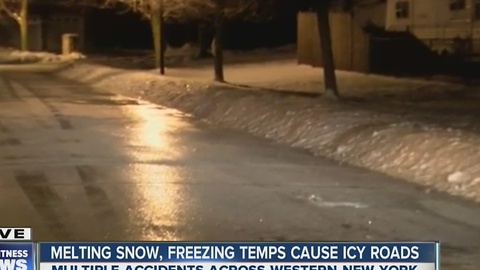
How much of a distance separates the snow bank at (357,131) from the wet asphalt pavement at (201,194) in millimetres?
497

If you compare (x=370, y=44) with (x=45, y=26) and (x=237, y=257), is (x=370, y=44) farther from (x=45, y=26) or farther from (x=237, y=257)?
(x=45, y=26)

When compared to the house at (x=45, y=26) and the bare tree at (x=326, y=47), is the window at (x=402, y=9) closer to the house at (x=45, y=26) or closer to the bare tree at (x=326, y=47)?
the bare tree at (x=326, y=47)

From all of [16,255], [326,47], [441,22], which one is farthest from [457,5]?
[16,255]

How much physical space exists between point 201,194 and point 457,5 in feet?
84.5

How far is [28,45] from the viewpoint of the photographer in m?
61.2

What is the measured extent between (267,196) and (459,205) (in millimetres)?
2125

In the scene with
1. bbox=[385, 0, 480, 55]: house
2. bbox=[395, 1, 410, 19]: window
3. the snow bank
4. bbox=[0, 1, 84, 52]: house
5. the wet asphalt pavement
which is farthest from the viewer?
bbox=[0, 1, 84, 52]: house

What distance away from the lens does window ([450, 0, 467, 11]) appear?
35.6m

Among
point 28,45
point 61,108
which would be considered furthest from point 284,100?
point 28,45

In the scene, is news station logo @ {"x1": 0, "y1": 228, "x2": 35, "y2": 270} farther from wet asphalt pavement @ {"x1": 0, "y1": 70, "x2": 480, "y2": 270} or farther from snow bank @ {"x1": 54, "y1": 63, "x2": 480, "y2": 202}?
snow bank @ {"x1": 54, "y1": 63, "x2": 480, "y2": 202}

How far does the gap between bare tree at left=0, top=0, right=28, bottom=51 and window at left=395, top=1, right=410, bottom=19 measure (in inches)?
868

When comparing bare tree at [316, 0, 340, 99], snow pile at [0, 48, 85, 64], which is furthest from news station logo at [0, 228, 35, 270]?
snow pile at [0, 48, 85, 64]

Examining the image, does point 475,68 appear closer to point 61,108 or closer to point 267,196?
point 61,108

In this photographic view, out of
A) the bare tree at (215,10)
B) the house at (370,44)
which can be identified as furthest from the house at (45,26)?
the bare tree at (215,10)
